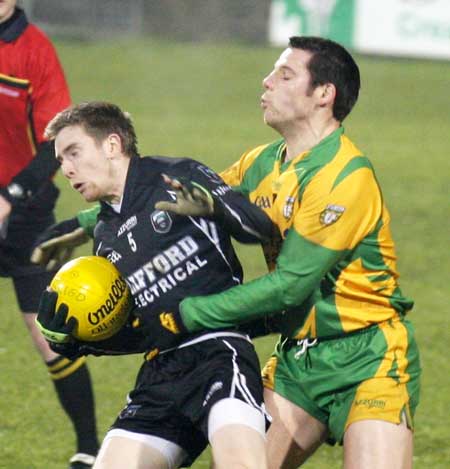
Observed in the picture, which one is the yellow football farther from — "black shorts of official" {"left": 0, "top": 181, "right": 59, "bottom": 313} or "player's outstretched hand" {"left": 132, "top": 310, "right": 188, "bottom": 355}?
"black shorts of official" {"left": 0, "top": 181, "right": 59, "bottom": 313}

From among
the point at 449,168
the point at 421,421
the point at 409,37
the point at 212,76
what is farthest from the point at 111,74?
the point at 421,421

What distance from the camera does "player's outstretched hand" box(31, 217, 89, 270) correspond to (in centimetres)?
538

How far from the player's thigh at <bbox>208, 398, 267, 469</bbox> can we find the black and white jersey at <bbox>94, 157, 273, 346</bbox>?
1.46 feet

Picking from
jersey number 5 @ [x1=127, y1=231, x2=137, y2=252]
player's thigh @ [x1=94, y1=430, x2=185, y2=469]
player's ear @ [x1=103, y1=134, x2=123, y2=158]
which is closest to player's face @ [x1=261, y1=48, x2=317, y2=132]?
player's ear @ [x1=103, y1=134, x2=123, y2=158]

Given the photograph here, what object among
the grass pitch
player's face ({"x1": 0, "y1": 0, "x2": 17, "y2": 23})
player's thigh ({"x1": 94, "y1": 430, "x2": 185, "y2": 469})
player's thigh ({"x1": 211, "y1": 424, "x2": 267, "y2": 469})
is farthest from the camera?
the grass pitch

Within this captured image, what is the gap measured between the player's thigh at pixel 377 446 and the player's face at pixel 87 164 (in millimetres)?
1276

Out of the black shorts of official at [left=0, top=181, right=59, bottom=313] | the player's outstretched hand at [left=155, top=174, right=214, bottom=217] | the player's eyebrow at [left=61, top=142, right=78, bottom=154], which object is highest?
the player's eyebrow at [left=61, top=142, right=78, bottom=154]

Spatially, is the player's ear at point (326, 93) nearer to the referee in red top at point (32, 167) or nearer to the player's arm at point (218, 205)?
the player's arm at point (218, 205)

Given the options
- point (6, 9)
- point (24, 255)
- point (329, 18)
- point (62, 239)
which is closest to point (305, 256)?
point (62, 239)

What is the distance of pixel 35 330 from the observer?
261 inches

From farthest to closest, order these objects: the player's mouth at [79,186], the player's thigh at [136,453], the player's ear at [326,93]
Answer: the player's ear at [326,93] < the player's mouth at [79,186] < the player's thigh at [136,453]

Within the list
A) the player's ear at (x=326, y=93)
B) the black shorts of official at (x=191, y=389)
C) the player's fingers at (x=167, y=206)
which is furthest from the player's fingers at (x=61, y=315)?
the player's ear at (x=326, y=93)

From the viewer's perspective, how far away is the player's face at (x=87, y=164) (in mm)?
4922

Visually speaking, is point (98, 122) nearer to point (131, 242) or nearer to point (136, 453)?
point (131, 242)
